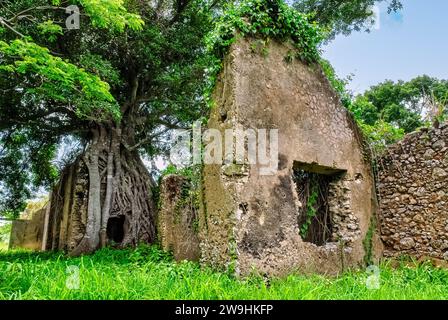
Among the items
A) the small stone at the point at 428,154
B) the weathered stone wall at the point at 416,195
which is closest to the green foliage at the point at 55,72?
the weathered stone wall at the point at 416,195

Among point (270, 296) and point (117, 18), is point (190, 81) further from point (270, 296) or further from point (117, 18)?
point (270, 296)

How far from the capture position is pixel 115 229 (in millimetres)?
12609

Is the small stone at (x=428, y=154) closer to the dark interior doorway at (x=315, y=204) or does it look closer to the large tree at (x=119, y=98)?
the dark interior doorway at (x=315, y=204)

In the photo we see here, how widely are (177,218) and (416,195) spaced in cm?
520

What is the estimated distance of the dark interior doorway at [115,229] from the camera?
1245 centimetres

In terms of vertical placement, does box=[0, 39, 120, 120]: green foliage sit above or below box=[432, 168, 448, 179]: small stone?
above

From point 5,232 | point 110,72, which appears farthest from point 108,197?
point 5,232

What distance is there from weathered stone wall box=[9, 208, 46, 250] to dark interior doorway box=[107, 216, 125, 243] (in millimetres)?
5086

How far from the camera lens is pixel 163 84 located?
11.2 meters

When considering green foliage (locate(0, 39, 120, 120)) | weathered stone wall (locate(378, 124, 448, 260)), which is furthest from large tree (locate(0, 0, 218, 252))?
weathered stone wall (locate(378, 124, 448, 260))

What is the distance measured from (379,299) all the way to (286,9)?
4.67 m

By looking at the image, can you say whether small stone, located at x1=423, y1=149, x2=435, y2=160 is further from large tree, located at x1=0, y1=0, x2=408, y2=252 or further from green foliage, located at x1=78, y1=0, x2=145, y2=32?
green foliage, located at x1=78, y1=0, x2=145, y2=32

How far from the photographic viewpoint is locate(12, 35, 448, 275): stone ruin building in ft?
17.2

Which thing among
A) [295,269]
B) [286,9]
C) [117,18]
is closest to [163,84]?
[117,18]
